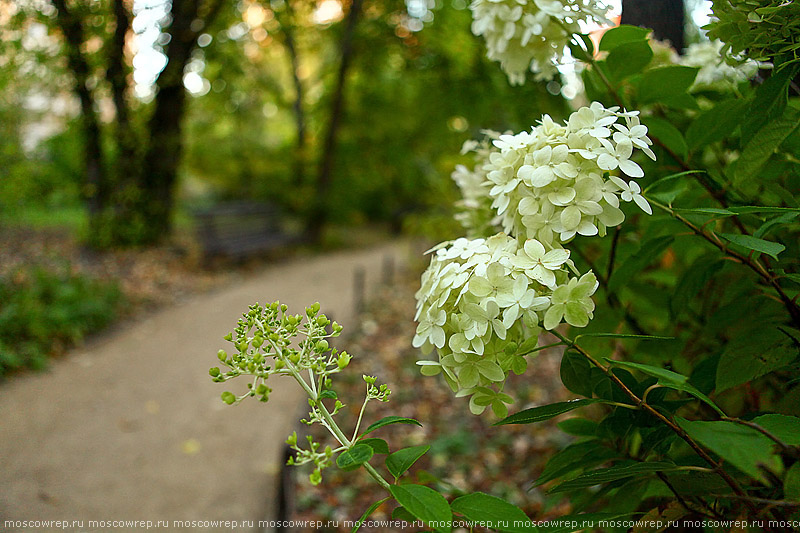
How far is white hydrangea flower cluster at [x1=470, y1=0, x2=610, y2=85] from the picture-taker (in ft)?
3.43

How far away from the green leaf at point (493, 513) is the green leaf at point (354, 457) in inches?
6.5

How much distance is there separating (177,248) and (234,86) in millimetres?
3513

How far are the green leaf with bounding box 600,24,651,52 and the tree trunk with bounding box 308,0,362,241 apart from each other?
28.1 feet

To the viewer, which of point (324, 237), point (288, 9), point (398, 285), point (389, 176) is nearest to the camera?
point (398, 285)

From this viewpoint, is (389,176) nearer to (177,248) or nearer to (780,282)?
(177,248)

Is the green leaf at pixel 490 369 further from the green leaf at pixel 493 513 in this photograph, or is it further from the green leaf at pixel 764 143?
the green leaf at pixel 764 143

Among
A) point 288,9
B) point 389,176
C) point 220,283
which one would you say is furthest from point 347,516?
point 389,176

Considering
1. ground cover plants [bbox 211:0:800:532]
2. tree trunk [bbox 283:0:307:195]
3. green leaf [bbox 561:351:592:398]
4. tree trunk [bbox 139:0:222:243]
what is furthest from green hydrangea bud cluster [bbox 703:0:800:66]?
tree trunk [bbox 283:0:307:195]

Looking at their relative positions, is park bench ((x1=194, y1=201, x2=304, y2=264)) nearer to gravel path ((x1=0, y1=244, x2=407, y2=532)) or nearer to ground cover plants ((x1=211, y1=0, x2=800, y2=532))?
gravel path ((x1=0, y1=244, x2=407, y2=532))

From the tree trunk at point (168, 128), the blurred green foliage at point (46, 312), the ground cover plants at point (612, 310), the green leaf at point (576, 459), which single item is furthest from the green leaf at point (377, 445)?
the tree trunk at point (168, 128)

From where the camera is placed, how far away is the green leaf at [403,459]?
0.78m

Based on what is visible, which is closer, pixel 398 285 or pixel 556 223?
pixel 556 223

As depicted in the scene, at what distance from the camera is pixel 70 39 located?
6.46m

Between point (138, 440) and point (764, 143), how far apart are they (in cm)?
352
